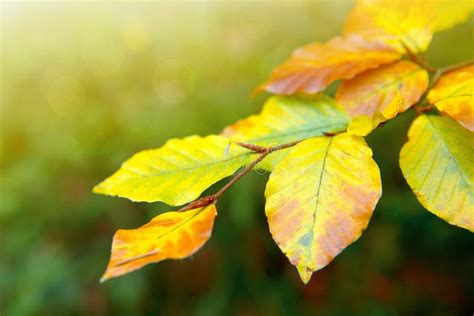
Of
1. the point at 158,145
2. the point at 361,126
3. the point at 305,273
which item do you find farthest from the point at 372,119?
the point at 158,145

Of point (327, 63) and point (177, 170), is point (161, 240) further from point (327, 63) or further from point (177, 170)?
point (327, 63)

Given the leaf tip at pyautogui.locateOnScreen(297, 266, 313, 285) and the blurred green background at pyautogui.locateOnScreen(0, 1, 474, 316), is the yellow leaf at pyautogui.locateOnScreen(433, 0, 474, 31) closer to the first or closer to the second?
the leaf tip at pyautogui.locateOnScreen(297, 266, 313, 285)

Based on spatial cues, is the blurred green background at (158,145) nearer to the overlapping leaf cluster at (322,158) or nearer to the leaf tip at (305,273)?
the overlapping leaf cluster at (322,158)

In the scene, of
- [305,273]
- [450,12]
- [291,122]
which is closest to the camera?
[305,273]

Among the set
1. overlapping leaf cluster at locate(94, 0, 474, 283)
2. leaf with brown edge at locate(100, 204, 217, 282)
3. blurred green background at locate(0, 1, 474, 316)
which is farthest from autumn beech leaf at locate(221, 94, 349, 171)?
blurred green background at locate(0, 1, 474, 316)

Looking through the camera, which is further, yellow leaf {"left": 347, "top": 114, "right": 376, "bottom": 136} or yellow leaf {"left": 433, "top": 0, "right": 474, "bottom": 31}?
yellow leaf {"left": 433, "top": 0, "right": 474, "bottom": 31}

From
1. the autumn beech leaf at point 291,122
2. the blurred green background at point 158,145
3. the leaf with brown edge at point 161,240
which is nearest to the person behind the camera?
the leaf with brown edge at point 161,240

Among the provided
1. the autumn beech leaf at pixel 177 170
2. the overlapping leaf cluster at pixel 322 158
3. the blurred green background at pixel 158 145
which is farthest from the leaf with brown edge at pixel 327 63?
the blurred green background at pixel 158 145

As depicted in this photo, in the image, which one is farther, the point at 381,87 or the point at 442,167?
the point at 381,87
